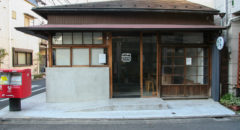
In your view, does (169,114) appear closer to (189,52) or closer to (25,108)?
(189,52)

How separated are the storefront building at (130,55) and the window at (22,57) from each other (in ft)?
35.5

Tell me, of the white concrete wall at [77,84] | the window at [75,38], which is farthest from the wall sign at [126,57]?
the window at [75,38]

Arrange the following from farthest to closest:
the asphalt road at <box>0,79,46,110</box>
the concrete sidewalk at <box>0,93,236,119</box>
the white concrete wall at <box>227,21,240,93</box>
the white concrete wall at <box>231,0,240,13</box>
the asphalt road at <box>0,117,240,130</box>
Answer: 1. the asphalt road at <box>0,79,46,110</box>
2. the white concrete wall at <box>227,21,240,93</box>
3. the white concrete wall at <box>231,0,240,13</box>
4. the concrete sidewalk at <box>0,93,236,119</box>
5. the asphalt road at <box>0,117,240,130</box>

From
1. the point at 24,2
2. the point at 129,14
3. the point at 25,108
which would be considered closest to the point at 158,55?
the point at 129,14

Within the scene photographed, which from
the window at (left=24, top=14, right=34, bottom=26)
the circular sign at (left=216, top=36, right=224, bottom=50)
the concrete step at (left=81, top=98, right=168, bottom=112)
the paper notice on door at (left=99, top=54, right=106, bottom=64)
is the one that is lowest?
the concrete step at (left=81, top=98, right=168, bottom=112)

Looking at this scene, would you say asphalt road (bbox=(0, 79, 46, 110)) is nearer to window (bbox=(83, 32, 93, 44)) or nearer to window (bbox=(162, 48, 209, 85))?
window (bbox=(83, 32, 93, 44))

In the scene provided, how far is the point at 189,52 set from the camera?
766 cm

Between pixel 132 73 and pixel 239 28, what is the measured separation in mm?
5347

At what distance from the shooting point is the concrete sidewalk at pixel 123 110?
568cm

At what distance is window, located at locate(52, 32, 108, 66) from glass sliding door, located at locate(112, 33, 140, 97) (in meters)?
0.58

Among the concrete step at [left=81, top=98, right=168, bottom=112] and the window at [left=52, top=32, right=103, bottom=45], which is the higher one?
the window at [left=52, top=32, right=103, bottom=45]

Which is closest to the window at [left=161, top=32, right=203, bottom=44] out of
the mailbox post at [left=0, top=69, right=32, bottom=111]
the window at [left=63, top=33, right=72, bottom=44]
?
the window at [left=63, top=33, right=72, bottom=44]

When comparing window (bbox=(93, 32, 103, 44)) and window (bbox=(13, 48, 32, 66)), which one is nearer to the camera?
window (bbox=(93, 32, 103, 44))

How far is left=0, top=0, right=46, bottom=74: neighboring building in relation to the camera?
49.2 feet
